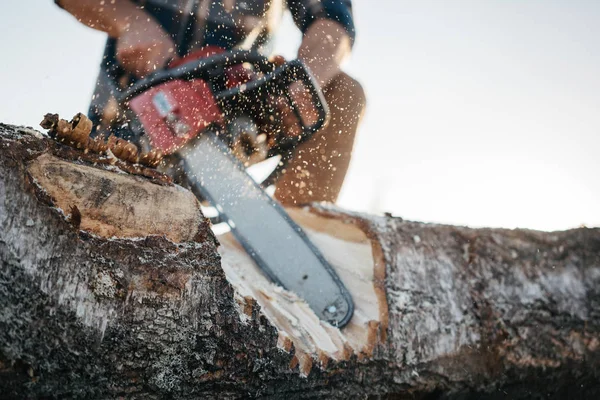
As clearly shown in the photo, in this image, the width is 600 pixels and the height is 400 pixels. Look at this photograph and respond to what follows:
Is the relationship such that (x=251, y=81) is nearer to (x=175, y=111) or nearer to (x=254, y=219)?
(x=175, y=111)

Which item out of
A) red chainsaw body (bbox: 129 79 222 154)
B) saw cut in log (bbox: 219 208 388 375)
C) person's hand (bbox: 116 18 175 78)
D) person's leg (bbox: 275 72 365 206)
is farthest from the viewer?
person's leg (bbox: 275 72 365 206)

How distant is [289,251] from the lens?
1.51 metres

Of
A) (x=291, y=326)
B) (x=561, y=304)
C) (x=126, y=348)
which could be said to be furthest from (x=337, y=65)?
(x=126, y=348)

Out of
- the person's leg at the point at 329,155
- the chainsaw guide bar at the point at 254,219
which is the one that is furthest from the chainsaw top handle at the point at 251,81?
the person's leg at the point at 329,155

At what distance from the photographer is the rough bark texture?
0.70 m

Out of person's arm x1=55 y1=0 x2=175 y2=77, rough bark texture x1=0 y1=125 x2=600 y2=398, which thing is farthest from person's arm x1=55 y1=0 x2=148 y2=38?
rough bark texture x1=0 y1=125 x2=600 y2=398

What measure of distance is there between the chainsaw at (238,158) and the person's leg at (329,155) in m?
0.57

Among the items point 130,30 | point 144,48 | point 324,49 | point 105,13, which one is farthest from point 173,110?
point 324,49

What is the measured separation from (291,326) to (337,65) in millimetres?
1322

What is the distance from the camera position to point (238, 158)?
5.23 ft

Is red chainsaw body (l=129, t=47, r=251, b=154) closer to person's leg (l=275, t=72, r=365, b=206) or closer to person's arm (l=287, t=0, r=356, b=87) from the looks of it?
person's arm (l=287, t=0, r=356, b=87)

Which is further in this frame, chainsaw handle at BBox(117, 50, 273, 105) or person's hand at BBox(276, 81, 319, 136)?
person's hand at BBox(276, 81, 319, 136)

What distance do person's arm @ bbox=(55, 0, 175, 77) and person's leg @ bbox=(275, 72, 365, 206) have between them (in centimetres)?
84

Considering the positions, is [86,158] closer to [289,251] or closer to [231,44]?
[289,251]
